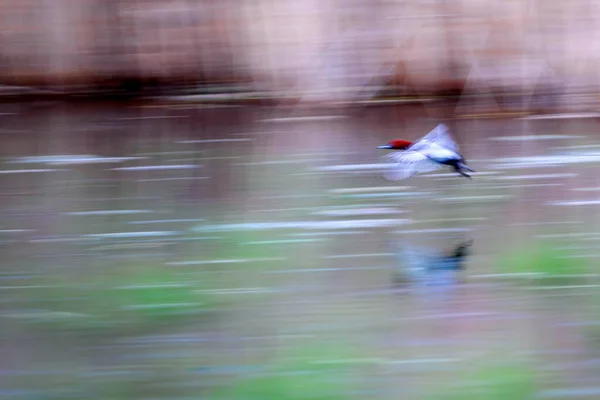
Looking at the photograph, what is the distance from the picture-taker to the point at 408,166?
403 cm

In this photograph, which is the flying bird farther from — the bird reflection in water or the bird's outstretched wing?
the bird reflection in water

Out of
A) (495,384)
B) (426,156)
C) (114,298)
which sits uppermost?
(426,156)

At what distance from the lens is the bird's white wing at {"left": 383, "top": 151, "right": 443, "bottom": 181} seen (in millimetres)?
3885

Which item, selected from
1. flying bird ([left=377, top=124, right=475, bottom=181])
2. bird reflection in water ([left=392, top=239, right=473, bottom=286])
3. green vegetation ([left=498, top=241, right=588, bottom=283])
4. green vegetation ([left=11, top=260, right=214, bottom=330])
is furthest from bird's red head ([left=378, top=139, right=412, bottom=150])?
green vegetation ([left=11, top=260, right=214, bottom=330])

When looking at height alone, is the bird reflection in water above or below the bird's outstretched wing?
below

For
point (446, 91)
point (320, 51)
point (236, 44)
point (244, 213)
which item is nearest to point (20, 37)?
point (236, 44)

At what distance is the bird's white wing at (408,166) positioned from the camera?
388cm

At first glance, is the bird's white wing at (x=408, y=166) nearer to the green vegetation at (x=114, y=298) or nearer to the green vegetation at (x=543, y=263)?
the green vegetation at (x=543, y=263)

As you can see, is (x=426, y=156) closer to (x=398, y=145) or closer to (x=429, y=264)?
(x=398, y=145)

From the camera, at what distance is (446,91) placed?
18.8 ft

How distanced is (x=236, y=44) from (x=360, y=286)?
3109mm

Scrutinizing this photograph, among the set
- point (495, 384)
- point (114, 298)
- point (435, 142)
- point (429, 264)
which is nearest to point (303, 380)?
point (495, 384)

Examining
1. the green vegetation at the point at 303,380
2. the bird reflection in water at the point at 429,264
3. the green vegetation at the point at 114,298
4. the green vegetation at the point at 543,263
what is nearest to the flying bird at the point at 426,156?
the bird reflection in water at the point at 429,264

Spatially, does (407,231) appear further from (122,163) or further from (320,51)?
(320,51)
